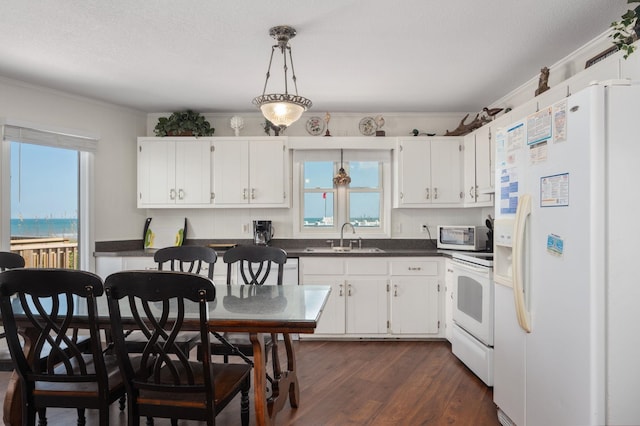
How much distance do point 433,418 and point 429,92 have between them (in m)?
2.86

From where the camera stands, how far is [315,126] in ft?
15.1

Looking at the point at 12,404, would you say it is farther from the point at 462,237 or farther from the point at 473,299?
the point at 462,237

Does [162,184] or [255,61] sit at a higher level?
[255,61]

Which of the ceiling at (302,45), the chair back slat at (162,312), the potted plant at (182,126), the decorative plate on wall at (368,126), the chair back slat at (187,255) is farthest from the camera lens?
the decorative plate on wall at (368,126)

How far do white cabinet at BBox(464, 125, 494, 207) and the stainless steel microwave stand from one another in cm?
27

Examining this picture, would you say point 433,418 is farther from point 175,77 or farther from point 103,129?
point 103,129

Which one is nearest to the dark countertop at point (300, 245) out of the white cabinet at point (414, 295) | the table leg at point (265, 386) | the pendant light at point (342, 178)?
the white cabinet at point (414, 295)

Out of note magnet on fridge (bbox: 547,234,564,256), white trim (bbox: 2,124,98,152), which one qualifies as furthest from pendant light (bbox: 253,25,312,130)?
white trim (bbox: 2,124,98,152)

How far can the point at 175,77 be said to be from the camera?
11.3 ft

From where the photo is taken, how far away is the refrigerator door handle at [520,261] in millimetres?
2057

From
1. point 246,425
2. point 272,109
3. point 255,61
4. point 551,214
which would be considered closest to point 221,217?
point 255,61

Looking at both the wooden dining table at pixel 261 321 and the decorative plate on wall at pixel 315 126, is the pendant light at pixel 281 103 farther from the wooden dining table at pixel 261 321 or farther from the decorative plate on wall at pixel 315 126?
the decorative plate on wall at pixel 315 126

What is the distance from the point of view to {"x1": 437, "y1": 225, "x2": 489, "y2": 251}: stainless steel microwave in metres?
3.86

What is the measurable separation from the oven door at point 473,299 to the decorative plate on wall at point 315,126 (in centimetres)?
208
